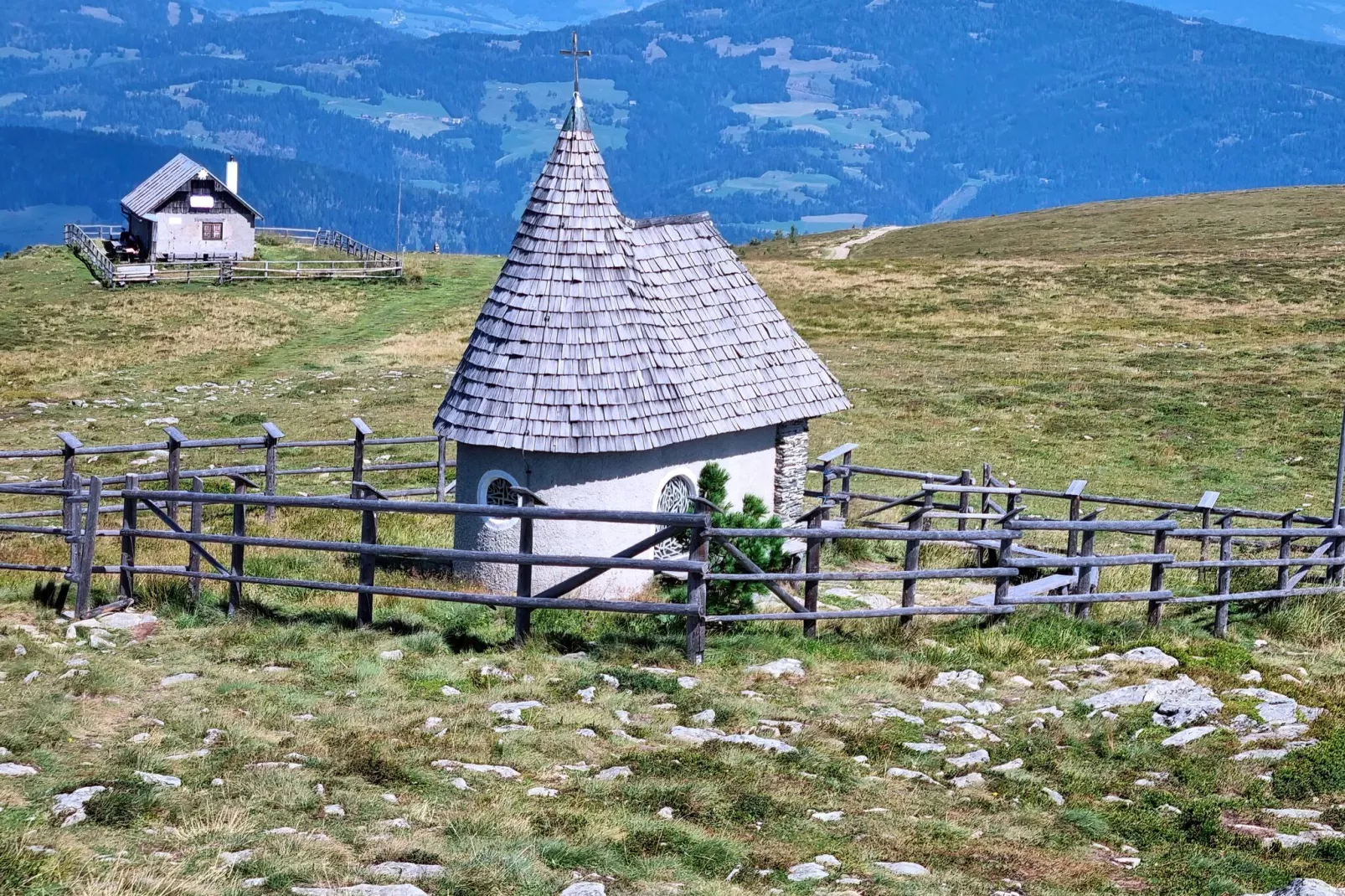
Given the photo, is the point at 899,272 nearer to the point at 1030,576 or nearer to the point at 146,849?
the point at 1030,576

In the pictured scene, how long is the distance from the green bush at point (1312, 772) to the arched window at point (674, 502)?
984 cm

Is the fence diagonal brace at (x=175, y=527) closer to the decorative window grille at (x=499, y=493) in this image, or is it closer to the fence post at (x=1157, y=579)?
the decorative window grille at (x=499, y=493)

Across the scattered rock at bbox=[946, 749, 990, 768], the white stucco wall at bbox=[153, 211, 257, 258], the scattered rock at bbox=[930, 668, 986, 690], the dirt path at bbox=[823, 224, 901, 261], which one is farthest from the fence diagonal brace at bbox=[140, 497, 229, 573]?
the dirt path at bbox=[823, 224, 901, 261]

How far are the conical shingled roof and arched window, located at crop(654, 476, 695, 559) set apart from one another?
3.07 ft

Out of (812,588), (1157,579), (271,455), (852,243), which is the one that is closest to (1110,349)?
(271,455)

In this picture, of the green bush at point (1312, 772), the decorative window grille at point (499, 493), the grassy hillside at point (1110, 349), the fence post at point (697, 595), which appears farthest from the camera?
the grassy hillside at point (1110, 349)

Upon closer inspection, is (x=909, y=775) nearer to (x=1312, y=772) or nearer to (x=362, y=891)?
(x=1312, y=772)

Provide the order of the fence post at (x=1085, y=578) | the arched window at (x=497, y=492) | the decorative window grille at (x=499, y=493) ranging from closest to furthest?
the fence post at (x=1085, y=578) → the arched window at (x=497, y=492) → the decorative window grille at (x=499, y=493)

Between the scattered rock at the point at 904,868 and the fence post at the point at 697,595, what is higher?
the fence post at the point at 697,595

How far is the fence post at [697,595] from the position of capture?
15.3 meters

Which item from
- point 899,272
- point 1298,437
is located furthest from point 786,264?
point 1298,437

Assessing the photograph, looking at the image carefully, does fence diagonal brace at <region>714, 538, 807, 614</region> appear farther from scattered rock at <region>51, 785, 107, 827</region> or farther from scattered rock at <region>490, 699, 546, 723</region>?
scattered rock at <region>51, 785, 107, 827</region>

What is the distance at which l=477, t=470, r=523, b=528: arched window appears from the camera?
20.6 metres

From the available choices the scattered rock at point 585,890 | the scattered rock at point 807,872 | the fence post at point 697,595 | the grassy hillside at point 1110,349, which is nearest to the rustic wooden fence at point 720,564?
the fence post at point 697,595
